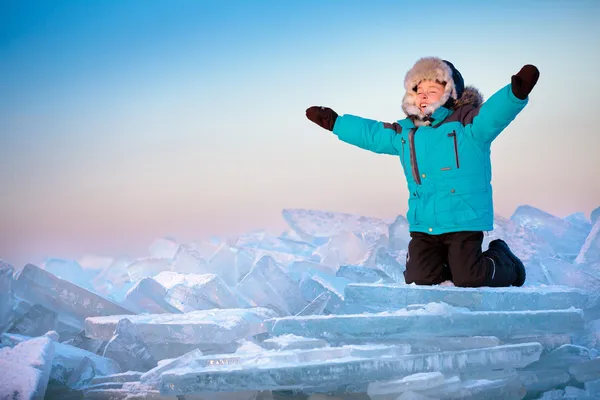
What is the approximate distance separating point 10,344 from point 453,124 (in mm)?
2309

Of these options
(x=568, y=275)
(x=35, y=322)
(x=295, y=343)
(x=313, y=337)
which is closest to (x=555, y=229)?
(x=568, y=275)

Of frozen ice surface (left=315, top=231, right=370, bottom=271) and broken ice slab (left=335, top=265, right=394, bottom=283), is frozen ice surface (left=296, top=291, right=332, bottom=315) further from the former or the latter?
frozen ice surface (left=315, top=231, right=370, bottom=271)

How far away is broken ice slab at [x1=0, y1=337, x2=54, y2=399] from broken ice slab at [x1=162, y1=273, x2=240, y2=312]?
104 centimetres

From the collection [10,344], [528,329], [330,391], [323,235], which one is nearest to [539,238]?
[323,235]

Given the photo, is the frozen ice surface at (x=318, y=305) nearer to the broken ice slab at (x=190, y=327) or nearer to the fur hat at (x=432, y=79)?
the broken ice slab at (x=190, y=327)

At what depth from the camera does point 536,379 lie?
7.07 ft

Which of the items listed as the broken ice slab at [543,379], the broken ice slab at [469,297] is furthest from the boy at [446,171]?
the broken ice slab at [543,379]

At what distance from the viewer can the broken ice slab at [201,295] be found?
332 cm

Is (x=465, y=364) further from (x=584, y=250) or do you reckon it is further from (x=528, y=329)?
(x=584, y=250)

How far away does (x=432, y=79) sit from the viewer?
291 centimetres

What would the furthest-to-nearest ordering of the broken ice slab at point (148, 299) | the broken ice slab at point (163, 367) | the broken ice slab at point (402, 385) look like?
the broken ice slab at point (148, 299), the broken ice slab at point (163, 367), the broken ice slab at point (402, 385)

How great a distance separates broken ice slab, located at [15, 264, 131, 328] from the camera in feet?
10.7

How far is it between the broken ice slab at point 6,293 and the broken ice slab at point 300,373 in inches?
59.4

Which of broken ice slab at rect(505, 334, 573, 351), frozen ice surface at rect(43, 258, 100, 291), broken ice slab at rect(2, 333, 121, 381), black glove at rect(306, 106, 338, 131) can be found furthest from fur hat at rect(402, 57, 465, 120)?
frozen ice surface at rect(43, 258, 100, 291)
